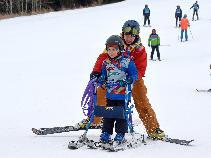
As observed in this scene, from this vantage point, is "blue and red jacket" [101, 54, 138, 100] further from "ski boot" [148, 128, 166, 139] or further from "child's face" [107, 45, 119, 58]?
"ski boot" [148, 128, 166, 139]

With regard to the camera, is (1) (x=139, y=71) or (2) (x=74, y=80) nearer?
(1) (x=139, y=71)

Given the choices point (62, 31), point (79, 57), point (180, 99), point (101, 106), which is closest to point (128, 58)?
point (101, 106)

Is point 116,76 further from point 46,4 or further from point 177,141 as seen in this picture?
point 46,4

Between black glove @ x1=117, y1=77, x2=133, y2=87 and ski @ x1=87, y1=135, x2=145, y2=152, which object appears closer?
ski @ x1=87, y1=135, x2=145, y2=152

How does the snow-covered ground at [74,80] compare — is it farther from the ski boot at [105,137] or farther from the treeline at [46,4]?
the treeline at [46,4]

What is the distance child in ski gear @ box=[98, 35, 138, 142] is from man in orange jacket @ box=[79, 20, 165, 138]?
148 mm

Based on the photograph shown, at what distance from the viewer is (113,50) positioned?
249 inches

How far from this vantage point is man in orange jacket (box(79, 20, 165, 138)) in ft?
22.0

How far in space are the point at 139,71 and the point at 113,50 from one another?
55cm

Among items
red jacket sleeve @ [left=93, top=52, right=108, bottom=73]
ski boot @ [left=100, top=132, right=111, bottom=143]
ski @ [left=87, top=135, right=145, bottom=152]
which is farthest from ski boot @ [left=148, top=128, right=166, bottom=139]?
red jacket sleeve @ [left=93, top=52, right=108, bottom=73]

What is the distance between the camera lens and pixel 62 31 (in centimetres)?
2988

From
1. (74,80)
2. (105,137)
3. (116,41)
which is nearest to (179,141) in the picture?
(105,137)

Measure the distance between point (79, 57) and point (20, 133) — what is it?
46.6 feet

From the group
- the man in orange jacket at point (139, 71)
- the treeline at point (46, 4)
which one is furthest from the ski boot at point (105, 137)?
the treeline at point (46, 4)
